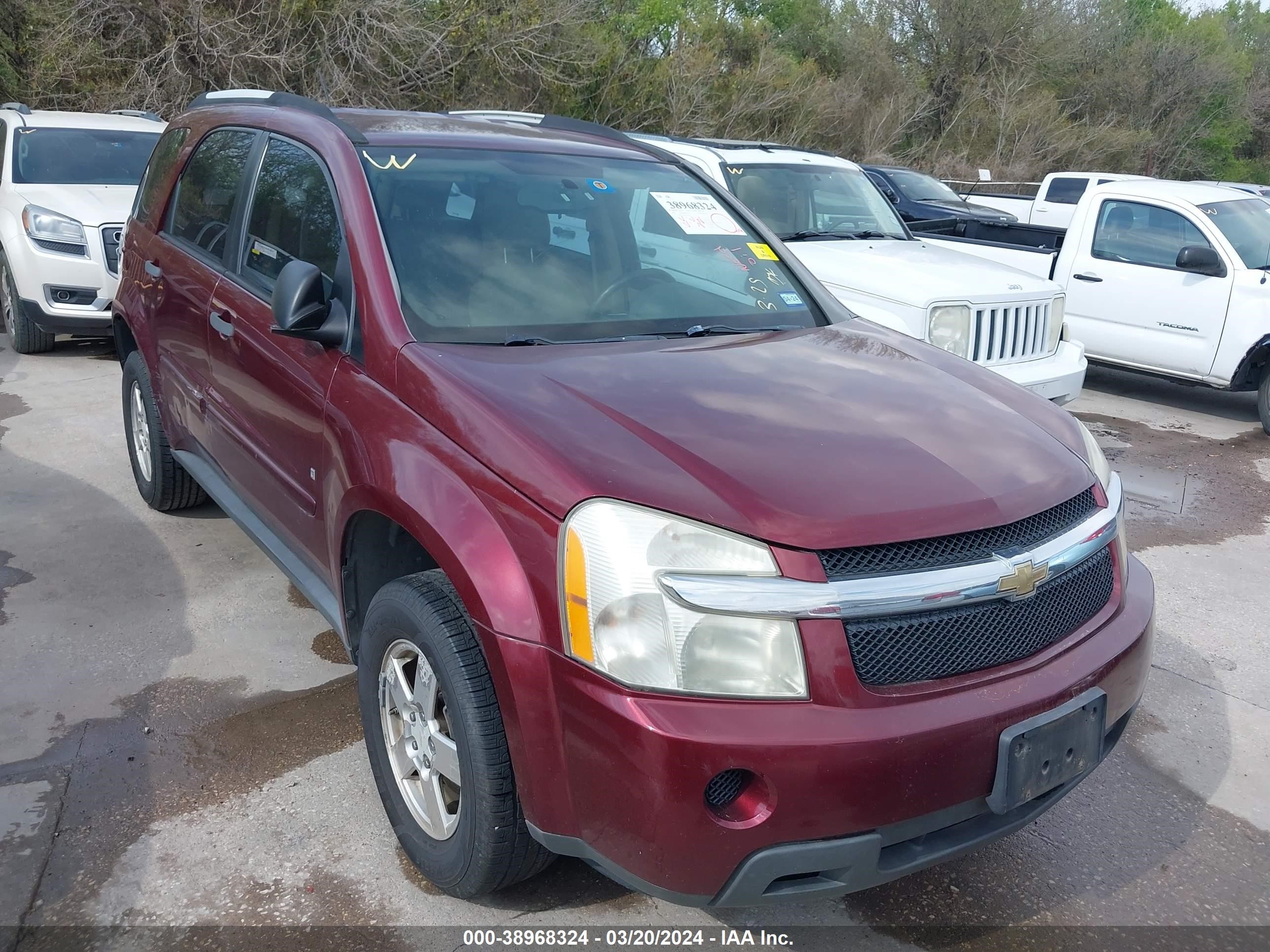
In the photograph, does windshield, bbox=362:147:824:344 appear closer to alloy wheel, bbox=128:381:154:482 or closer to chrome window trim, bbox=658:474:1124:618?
chrome window trim, bbox=658:474:1124:618

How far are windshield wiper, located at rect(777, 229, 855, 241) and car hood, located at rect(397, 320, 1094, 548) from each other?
438 cm

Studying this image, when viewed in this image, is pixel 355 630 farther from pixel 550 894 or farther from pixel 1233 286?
pixel 1233 286

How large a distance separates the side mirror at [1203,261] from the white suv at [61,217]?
746 centimetres

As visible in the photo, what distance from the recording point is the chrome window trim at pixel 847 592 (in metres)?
2.08

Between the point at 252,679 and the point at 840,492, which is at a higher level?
the point at 840,492

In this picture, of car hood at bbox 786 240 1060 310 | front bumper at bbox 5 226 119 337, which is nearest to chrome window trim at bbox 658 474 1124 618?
car hood at bbox 786 240 1060 310

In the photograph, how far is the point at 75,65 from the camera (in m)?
15.5

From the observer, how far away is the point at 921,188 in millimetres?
15188

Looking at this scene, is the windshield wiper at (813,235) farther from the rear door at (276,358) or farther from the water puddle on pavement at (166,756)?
the water puddle on pavement at (166,756)

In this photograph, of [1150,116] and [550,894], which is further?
[1150,116]

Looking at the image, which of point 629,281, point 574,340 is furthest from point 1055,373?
point 574,340

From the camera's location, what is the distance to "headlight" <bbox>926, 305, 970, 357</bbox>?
617cm

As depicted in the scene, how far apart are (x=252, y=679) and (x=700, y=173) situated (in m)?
2.51

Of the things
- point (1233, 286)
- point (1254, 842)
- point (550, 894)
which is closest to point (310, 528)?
point (550, 894)
